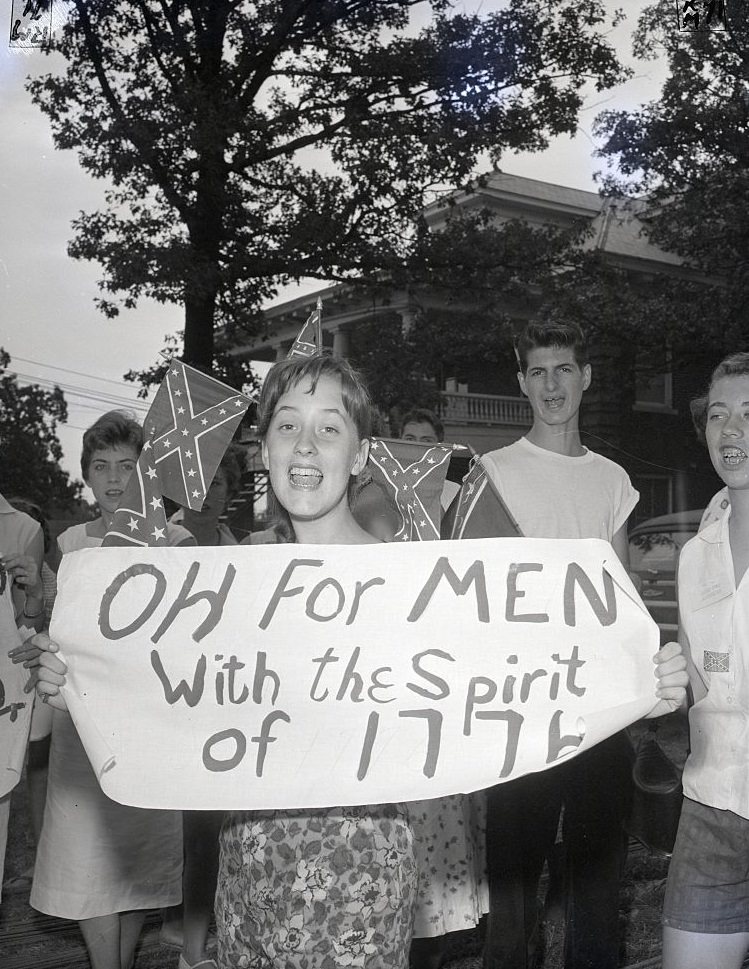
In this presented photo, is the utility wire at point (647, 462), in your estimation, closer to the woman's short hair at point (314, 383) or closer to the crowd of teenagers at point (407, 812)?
the crowd of teenagers at point (407, 812)

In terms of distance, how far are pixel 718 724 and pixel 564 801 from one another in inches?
29.0

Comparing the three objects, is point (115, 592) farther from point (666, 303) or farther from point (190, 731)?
point (666, 303)

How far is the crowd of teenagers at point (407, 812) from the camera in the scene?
1.47 metres

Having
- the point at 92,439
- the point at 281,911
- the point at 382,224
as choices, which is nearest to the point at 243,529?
the point at 92,439

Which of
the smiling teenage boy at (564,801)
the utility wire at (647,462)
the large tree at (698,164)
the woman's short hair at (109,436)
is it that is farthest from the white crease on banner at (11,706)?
the large tree at (698,164)

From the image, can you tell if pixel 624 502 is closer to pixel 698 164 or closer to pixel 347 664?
pixel 347 664

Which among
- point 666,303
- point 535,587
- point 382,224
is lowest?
point 535,587

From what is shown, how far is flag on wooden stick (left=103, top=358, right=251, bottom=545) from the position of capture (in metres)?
1.77

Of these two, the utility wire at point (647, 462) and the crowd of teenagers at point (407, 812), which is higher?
the utility wire at point (647, 462)

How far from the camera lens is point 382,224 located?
317cm

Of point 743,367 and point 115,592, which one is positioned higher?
point 743,367

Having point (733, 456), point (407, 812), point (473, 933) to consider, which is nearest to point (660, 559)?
point (733, 456)

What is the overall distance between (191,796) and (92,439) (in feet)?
4.45

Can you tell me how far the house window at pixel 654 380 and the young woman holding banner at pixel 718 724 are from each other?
121 cm
